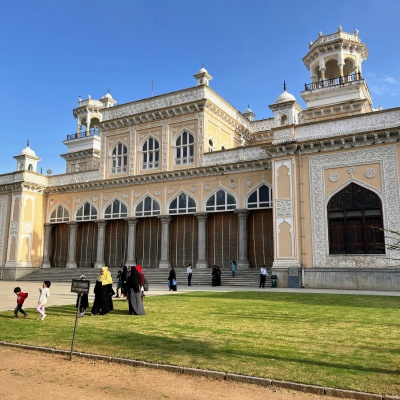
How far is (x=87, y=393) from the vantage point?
4984 mm

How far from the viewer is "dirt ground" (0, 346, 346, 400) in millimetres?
4867

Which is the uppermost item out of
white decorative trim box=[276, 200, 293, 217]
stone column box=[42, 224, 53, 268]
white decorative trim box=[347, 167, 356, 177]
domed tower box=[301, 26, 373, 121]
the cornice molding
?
domed tower box=[301, 26, 373, 121]

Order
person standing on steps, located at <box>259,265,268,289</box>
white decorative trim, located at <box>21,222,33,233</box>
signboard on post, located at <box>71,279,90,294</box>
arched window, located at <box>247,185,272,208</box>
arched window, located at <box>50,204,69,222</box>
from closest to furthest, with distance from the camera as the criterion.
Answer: signboard on post, located at <box>71,279,90,294</box> → person standing on steps, located at <box>259,265,268,289</box> → arched window, located at <box>247,185,272,208</box> → white decorative trim, located at <box>21,222,33,233</box> → arched window, located at <box>50,204,69,222</box>

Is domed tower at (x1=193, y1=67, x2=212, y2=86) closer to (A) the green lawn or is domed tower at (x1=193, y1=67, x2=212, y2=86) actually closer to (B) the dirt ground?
(A) the green lawn

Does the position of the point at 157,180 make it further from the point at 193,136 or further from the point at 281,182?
the point at 281,182

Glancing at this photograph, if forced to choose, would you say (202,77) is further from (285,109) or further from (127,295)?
(127,295)

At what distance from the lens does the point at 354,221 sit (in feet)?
67.7

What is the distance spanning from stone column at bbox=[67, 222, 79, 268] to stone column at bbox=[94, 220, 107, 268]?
2.51 meters

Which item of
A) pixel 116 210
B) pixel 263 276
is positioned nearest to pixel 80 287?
pixel 263 276

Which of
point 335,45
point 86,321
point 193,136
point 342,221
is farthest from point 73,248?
point 335,45

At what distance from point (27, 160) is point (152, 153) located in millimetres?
11159

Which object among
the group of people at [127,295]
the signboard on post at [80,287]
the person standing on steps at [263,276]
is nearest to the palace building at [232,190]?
the person standing on steps at [263,276]

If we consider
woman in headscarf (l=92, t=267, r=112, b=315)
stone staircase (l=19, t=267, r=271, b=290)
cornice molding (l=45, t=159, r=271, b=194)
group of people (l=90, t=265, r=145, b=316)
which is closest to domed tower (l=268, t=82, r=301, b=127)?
cornice molding (l=45, t=159, r=271, b=194)

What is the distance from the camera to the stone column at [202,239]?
2592 cm
